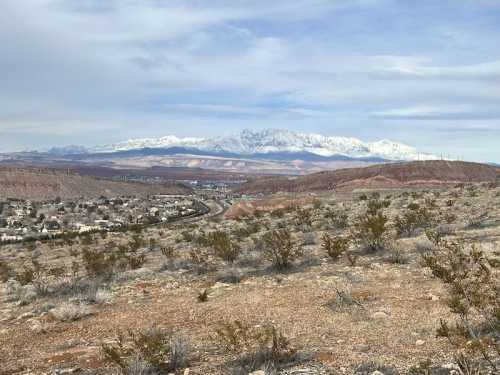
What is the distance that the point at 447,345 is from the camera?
720cm

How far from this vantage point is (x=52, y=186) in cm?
14450

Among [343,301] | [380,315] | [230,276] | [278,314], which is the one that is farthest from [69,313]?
[380,315]

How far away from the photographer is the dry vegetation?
713 centimetres

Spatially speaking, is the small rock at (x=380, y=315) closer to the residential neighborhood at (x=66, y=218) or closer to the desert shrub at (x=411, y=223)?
the desert shrub at (x=411, y=223)

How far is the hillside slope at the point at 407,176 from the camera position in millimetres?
129000

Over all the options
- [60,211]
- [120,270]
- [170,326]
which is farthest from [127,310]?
[60,211]

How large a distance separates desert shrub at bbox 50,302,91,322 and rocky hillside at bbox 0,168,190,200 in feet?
435

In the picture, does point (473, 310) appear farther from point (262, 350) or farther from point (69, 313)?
point (69, 313)

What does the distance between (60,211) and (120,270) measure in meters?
87.7

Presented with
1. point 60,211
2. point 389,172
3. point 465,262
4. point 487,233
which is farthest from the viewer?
point 389,172

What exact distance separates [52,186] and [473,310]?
152 metres

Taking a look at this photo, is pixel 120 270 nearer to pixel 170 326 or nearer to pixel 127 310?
pixel 127 310

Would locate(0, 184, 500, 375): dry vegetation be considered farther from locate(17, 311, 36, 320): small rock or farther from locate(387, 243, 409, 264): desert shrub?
locate(17, 311, 36, 320): small rock

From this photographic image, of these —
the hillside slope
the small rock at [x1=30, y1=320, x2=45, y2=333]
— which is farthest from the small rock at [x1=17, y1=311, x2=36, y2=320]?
the hillside slope
